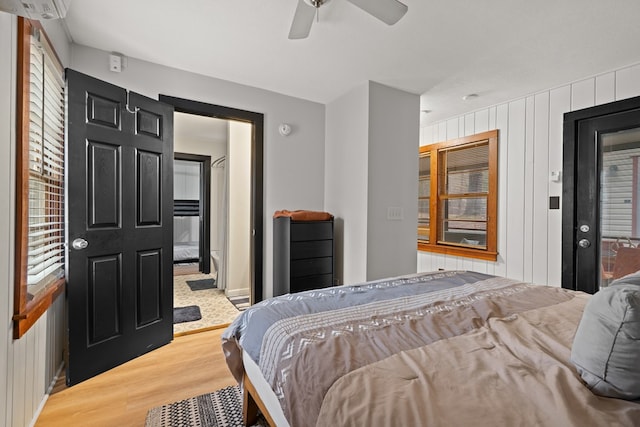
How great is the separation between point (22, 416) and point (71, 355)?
1.78 ft

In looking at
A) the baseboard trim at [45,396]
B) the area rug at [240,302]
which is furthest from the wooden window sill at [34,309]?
the area rug at [240,302]

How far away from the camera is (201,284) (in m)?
4.82

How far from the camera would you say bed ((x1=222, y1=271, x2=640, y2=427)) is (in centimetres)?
73

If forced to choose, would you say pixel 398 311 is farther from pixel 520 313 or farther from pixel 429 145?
pixel 429 145

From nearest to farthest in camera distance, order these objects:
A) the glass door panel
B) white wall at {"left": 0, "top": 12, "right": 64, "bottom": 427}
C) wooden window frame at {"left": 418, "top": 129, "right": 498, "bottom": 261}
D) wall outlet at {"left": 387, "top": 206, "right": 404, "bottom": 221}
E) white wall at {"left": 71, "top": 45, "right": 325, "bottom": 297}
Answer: white wall at {"left": 0, "top": 12, "right": 64, "bottom": 427}, the glass door panel, white wall at {"left": 71, "top": 45, "right": 325, "bottom": 297}, wall outlet at {"left": 387, "top": 206, "right": 404, "bottom": 221}, wooden window frame at {"left": 418, "top": 129, "right": 498, "bottom": 261}

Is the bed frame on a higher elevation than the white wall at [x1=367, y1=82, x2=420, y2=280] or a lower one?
lower

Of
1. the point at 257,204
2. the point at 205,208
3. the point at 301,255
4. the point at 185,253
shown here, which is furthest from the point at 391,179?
the point at 185,253

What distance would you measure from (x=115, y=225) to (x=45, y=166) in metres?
0.56

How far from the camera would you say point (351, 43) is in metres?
2.33

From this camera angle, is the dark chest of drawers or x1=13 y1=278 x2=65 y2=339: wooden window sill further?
the dark chest of drawers

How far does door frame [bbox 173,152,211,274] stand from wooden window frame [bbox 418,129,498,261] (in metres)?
3.59

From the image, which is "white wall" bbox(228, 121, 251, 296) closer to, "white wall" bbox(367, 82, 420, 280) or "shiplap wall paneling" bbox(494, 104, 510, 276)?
"white wall" bbox(367, 82, 420, 280)

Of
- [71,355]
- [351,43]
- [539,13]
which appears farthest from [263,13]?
[71,355]

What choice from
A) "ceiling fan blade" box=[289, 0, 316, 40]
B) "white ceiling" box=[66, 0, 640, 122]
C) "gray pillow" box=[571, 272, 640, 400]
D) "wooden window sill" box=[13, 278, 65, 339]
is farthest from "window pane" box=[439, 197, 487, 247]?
"wooden window sill" box=[13, 278, 65, 339]
